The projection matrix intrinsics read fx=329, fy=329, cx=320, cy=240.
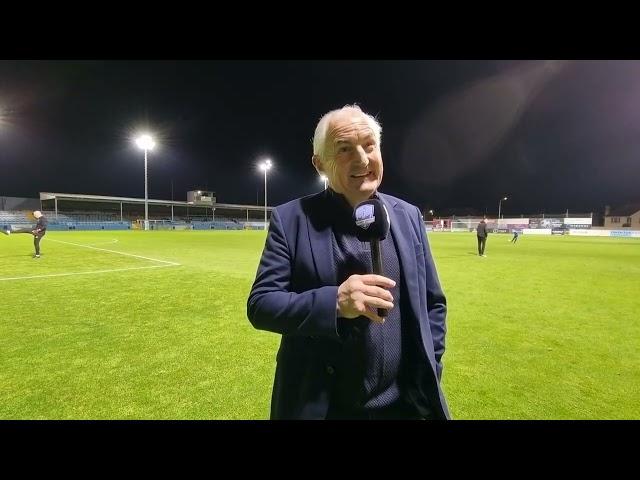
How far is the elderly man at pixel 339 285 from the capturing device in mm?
1550

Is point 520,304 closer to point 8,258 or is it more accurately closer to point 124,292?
point 124,292

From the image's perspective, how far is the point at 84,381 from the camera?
3.62 m

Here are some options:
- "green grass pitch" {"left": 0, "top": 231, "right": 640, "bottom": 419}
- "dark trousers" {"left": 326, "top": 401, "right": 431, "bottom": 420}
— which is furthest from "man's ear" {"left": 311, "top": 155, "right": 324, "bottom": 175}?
"green grass pitch" {"left": 0, "top": 231, "right": 640, "bottom": 419}

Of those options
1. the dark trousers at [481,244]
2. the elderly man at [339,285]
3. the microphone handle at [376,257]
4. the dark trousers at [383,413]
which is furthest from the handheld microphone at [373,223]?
the dark trousers at [481,244]

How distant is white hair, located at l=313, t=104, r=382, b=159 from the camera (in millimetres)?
1640

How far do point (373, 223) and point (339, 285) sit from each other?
320mm

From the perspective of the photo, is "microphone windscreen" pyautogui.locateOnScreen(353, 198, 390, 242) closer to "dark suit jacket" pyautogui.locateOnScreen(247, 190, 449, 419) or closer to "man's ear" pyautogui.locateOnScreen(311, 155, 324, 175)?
"dark suit jacket" pyautogui.locateOnScreen(247, 190, 449, 419)

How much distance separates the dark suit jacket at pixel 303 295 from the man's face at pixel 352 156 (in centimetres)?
14

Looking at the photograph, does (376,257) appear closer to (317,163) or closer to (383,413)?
(317,163)

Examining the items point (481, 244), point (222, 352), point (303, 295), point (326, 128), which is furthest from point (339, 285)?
point (481, 244)

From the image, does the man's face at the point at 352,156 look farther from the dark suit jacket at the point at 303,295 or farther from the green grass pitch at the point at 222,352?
the green grass pitch at the point at 222,352

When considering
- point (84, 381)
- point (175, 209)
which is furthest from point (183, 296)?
point (175, 209)

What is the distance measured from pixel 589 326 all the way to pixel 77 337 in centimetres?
853
